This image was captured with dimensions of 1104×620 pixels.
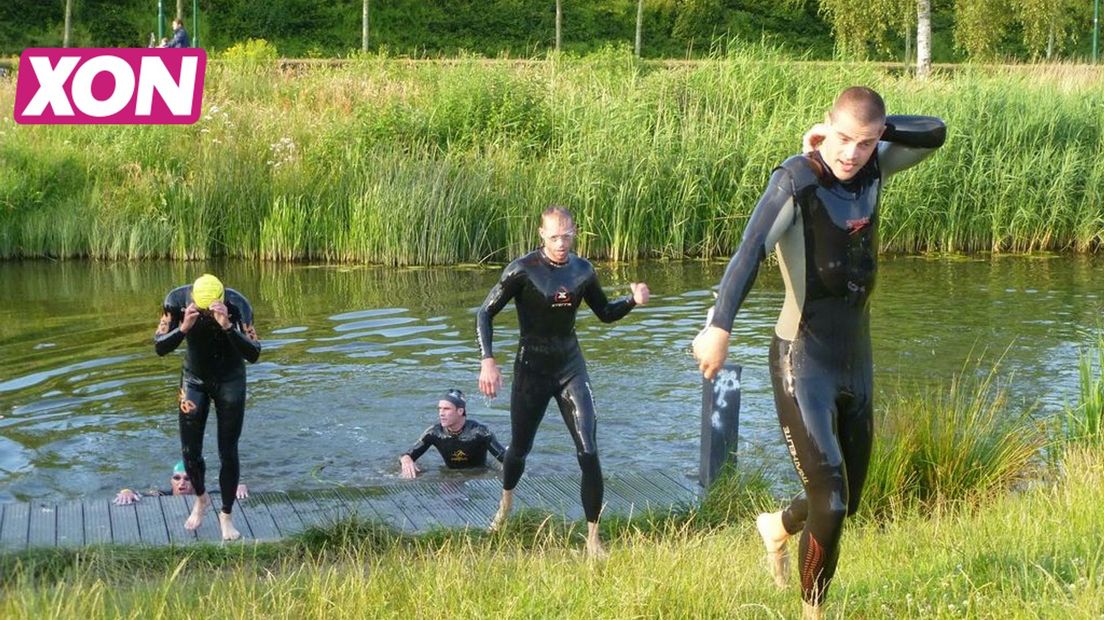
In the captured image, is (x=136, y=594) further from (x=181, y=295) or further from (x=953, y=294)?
(x=953, y=294)

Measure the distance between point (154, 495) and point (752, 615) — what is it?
211 inches

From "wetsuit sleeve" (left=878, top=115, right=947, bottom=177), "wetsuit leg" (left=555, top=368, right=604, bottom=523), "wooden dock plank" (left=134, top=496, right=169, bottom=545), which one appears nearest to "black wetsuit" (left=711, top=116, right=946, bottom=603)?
"wetsuit sleeve" (left=878, top=115, right=947, bottom=177)

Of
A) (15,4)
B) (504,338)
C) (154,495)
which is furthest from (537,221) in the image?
(15,4)

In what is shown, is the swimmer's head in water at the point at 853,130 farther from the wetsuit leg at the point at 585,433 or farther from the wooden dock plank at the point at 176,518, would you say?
the wooden dock plank at the point at 176,518

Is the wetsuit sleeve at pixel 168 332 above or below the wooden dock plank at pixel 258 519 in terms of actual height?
above

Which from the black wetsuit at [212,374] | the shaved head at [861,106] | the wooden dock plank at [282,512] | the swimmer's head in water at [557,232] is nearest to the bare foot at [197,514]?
the black wetsuit at [212,374]

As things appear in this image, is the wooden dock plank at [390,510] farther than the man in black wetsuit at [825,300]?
Yes

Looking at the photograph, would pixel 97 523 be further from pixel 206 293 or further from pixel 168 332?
pixel 206 293

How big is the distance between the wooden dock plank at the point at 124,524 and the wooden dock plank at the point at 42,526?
34 cm

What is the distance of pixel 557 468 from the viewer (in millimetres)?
10797

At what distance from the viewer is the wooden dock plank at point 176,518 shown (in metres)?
8.03

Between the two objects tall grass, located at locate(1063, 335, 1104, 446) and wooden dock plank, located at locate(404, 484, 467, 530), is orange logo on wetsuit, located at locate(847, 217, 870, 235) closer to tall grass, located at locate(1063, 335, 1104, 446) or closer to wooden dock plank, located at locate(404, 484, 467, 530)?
wooden dock plank, located at locate(404, 484, 467, 530)

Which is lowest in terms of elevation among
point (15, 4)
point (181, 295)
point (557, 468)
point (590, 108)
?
point (557, 468)

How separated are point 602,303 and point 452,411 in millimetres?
2392
